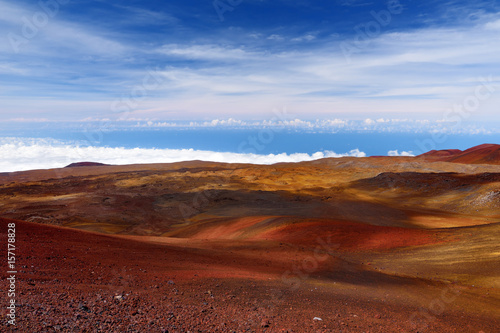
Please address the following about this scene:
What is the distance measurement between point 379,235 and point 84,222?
2794 cm

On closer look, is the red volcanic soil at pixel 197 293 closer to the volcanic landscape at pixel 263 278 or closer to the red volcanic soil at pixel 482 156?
the volcanic landscape at pixel 263 278

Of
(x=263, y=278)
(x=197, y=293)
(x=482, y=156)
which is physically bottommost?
(x=263, y=278)

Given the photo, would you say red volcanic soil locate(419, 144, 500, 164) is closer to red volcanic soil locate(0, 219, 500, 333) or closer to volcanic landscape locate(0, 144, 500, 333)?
volcanic landscape locate(0, 144, 500, 333)

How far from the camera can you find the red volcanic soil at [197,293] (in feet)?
18.5

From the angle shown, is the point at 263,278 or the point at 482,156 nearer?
the point at 263,278

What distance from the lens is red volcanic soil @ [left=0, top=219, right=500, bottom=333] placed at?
5.64m

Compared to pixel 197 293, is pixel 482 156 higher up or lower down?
higher up

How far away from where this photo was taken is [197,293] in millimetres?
7652

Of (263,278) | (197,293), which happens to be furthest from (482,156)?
(197,293)

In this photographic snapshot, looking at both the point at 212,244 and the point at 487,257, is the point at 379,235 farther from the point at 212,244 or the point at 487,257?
the point at 212,244

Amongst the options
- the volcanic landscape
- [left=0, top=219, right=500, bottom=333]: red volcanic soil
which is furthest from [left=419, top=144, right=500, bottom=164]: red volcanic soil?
[left=0, top=219, right=500, bottom=333]: red volcanic soil

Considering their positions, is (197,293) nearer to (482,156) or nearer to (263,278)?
(263,278)

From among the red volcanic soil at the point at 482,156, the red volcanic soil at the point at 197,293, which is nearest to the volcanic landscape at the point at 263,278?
the red volcanic soil at the point at 197,293

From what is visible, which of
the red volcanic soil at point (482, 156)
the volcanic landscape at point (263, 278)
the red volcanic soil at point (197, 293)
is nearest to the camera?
the red volcanic soil at point (197, 293)
